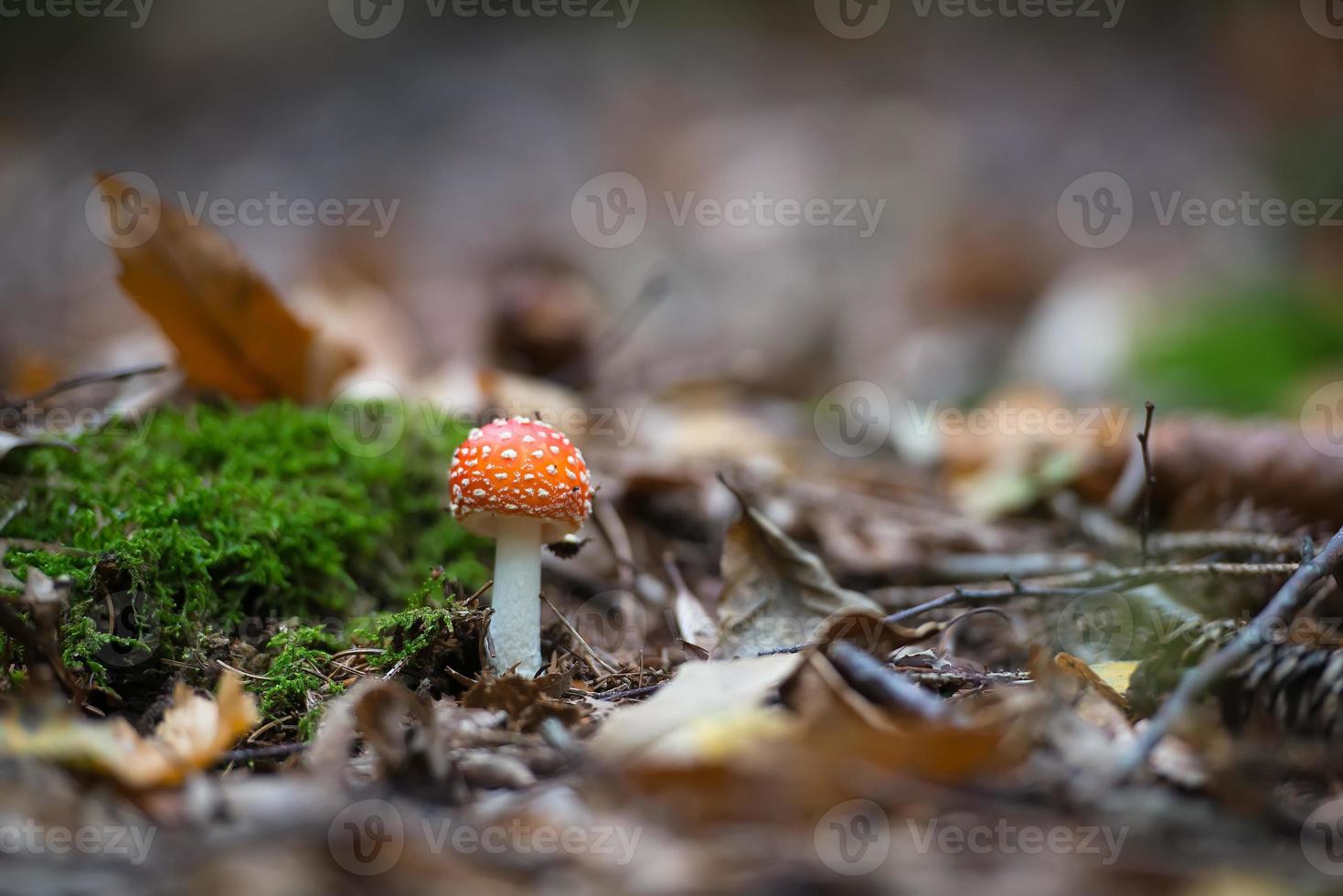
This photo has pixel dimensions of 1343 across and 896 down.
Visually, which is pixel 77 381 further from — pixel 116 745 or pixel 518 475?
pixel 116 745

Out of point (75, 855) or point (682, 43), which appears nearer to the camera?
point (75, 855)

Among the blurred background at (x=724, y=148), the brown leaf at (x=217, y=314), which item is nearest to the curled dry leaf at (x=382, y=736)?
the brown leaf at (x=217, y=314)

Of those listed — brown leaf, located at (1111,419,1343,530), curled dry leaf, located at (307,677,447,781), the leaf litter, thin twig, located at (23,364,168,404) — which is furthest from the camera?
brown leaf, located at (1111,419,1343,530)

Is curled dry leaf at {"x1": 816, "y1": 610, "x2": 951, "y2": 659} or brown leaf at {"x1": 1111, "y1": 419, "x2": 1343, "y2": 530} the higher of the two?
brown leaf at {"x1": 1111, "y1": 419, "x2": 1343, "y2": 530}

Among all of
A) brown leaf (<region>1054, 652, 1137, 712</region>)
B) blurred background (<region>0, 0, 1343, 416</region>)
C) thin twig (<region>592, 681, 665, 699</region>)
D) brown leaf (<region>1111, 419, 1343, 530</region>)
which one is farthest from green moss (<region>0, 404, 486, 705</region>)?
blurred background (<region>0, 0, 1343, 416</region>)

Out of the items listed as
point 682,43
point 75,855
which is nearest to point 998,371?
point 682,43

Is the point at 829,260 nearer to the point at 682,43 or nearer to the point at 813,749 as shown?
the point at 682,43

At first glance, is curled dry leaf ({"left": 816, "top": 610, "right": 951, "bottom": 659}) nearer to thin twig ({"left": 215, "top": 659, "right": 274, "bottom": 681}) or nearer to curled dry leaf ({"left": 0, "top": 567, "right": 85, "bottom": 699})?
thin twig ({"left": 215, "top": 659, "right": 274, "bottom": 681})
